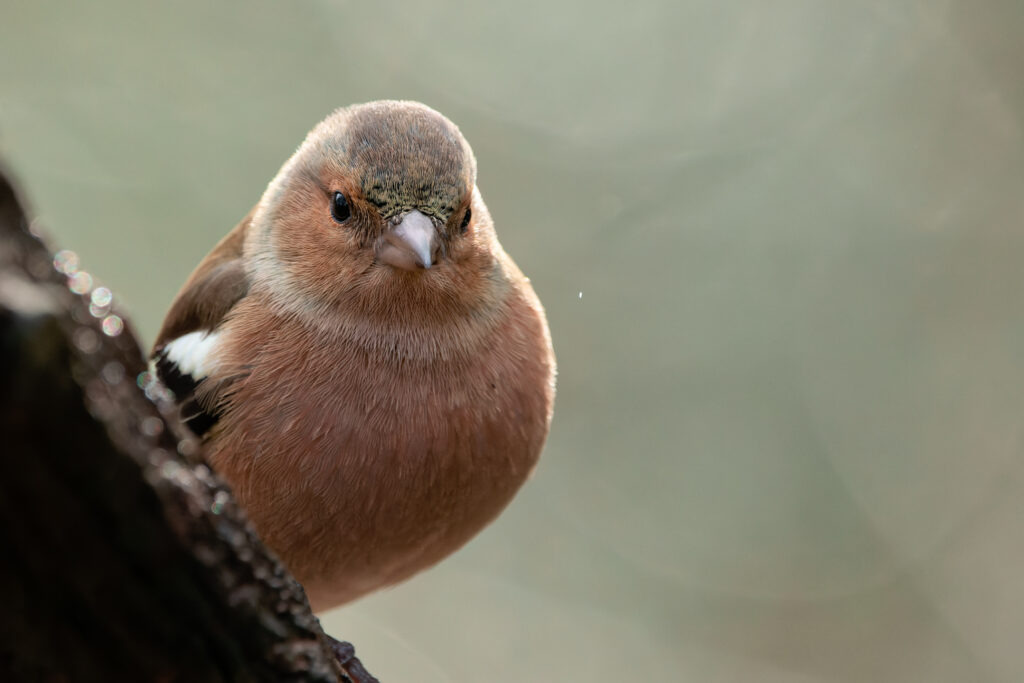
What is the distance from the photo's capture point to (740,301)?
28.6ft

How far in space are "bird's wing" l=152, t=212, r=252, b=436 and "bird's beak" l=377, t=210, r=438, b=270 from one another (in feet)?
2.47

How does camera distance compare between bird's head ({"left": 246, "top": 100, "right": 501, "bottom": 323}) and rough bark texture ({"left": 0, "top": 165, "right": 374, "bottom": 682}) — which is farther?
bird's head ({"left": 246, "top": 100, "right": 501, "bottom": 323})

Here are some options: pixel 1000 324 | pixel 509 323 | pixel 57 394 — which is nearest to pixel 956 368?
pixel 1000 324

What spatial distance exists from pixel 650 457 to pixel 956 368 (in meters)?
2.93

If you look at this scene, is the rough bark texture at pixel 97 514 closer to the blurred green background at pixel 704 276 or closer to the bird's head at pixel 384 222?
the bird's head at pixel 384 222

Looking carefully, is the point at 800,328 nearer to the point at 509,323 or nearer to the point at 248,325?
the point at 509,323

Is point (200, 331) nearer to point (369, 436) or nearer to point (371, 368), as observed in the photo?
point (371, 368)

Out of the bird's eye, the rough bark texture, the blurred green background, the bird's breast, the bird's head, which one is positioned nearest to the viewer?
the rough bark texture

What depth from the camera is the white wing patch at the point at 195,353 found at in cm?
356

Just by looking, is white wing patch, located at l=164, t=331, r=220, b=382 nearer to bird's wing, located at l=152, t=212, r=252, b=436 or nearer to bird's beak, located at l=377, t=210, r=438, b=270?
bird's wing, located at l=152, t=212, r=252, b=436

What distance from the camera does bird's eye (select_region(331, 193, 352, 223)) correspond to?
3.52 m

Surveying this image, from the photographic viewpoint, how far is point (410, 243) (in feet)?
10.7

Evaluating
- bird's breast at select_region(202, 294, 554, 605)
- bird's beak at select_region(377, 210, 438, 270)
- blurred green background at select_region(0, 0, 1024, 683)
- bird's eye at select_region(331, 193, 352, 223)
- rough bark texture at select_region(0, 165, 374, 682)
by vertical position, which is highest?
blurred green background at select_region(0, 0, 1024, 683)

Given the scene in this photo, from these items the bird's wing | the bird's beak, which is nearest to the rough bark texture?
the bird's beak
